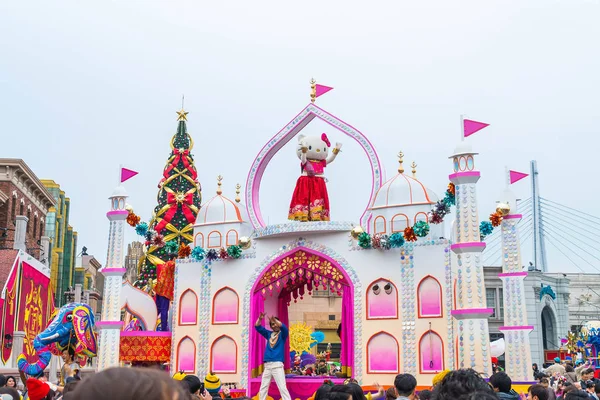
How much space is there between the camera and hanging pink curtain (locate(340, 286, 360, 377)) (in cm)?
1598

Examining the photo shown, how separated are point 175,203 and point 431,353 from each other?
1263 centimetres

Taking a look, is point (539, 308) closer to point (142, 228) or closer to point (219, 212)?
point (219, 212)

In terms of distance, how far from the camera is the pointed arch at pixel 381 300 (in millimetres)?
15672

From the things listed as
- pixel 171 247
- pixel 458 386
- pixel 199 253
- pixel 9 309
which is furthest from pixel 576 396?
pixel 9 309

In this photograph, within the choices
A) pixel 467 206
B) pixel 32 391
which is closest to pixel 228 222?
pixel 467 206

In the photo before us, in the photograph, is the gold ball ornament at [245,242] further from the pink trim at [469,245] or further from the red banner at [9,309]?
the red banner at [9,309]

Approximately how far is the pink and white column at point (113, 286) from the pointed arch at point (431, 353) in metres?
7.05

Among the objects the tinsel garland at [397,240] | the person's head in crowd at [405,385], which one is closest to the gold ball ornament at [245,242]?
the tinsel garland at [397,240]

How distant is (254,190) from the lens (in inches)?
712

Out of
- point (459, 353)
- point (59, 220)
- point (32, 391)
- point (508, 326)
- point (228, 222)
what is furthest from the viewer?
point (59, 220)

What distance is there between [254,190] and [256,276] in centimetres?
233

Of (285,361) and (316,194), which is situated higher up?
(316,194)

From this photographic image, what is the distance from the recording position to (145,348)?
707 inches

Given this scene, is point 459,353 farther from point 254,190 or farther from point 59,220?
point 59,220
